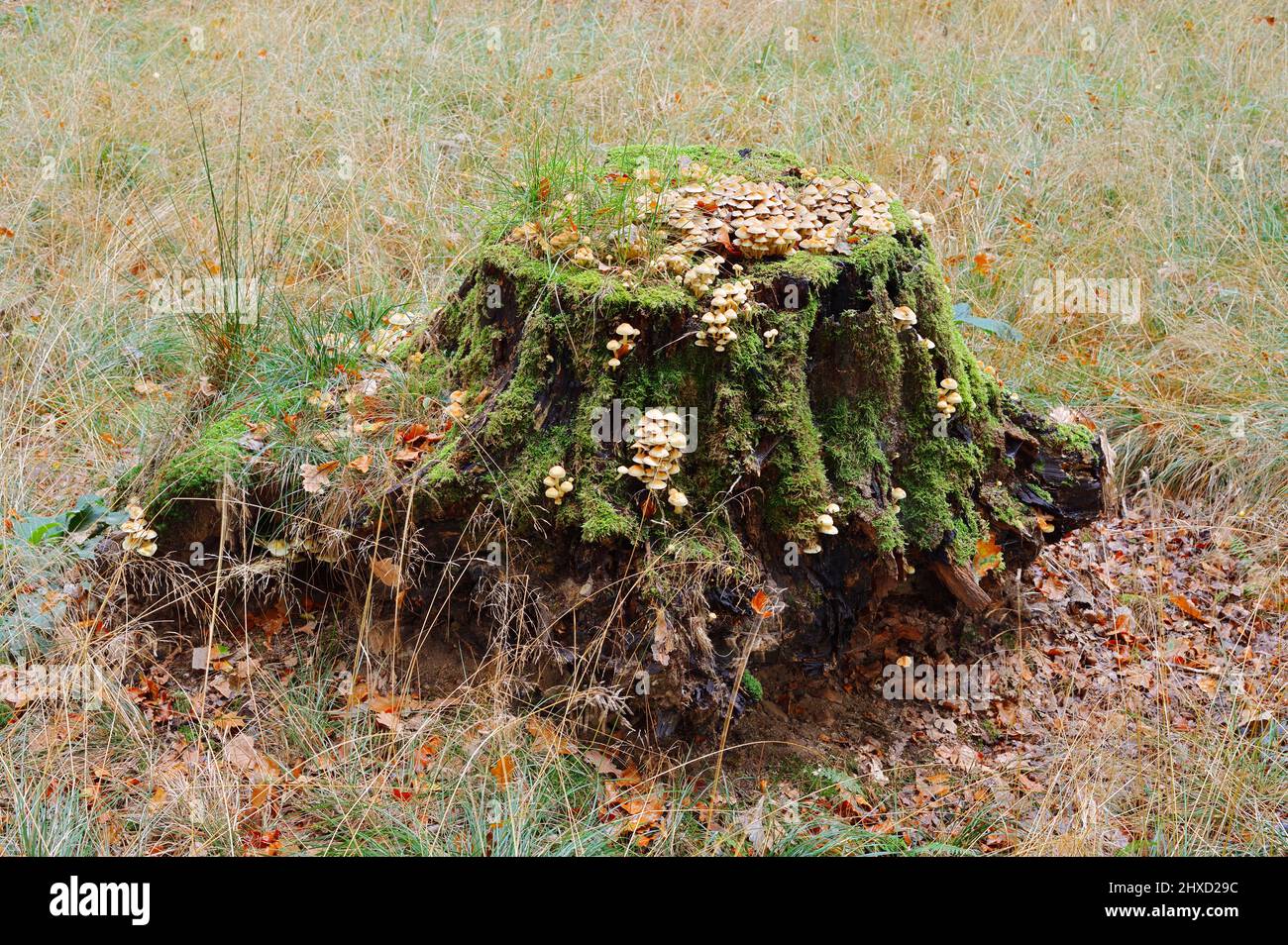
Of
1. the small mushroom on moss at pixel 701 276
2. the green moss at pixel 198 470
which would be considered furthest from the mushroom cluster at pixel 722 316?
the green moss at pixel 198 470

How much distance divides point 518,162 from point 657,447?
106 inches

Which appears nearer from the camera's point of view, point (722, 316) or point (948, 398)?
point (722, 316)

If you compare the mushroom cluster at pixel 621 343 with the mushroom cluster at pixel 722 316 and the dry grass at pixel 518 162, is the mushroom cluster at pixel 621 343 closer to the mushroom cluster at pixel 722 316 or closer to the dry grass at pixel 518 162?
the mushroom cluster at pixel 722 316

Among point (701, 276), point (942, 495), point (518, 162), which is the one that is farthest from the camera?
point (518, 162)

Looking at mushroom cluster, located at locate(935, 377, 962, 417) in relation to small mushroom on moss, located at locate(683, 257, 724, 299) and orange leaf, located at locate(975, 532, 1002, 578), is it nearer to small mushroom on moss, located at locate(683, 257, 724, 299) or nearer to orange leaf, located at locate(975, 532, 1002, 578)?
orange leaf, located at locate(975, 532, 1002, 578)

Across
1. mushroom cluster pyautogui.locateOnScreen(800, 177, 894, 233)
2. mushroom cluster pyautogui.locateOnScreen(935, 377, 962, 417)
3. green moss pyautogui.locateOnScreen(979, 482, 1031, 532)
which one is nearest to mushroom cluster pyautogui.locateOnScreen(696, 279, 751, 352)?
mushroom cluster pyautogui.locateOnScreen(800, 177, 894, 233)

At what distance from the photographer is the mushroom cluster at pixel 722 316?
8.56 ft

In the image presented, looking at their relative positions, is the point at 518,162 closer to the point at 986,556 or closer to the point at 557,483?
the point at 557,483

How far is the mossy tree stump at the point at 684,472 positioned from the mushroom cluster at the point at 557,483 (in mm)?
29

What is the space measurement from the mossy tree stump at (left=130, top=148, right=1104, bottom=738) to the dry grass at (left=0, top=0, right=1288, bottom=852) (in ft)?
1.55

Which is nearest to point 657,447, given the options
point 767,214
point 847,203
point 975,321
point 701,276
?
point 701,276

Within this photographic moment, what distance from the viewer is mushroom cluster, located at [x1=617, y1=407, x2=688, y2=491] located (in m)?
2.53

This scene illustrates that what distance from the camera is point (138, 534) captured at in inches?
113

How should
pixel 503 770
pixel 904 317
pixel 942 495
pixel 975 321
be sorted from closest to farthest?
pixel 503 770 < pixel 904 317 < pixel 942 495 < pixel 975 321
